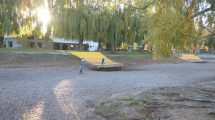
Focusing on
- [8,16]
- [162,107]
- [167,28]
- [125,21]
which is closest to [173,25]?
[167,28]

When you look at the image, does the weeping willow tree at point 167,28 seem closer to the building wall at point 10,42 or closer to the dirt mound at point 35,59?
the dirt mound at point 35,59

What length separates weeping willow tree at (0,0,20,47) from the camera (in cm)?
3125

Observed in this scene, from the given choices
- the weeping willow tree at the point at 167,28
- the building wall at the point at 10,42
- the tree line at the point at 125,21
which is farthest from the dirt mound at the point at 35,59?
the building wall at the point at 10,42

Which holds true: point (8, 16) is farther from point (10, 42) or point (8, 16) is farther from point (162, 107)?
point (10, 42)

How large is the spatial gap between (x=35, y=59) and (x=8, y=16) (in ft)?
17.7

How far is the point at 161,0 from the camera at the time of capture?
947 cm

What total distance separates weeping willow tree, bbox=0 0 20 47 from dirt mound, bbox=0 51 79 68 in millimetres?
3261

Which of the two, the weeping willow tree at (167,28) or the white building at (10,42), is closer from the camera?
the weeping willow tree at (167,28)

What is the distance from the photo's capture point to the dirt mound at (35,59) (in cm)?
2835

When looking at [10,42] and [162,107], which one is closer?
[162,107]

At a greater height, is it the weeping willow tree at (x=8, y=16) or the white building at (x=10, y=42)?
the weeping willow tree at (x=8, y=16)

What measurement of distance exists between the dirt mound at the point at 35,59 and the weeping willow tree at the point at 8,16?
3261mm

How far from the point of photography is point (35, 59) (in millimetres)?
30516

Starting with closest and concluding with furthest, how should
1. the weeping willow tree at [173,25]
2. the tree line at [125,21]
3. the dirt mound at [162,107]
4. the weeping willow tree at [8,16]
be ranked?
the dirt mound at [162,107] → the weeping willow tree at [173,25] → the tree line at [125,21] → the weeping willow tree at [8,16]
